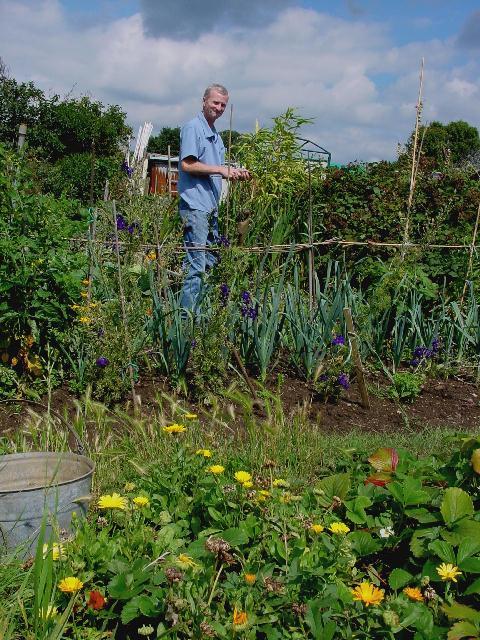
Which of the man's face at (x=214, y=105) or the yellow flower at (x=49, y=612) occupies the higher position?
the man's face at (x=214, y=105)

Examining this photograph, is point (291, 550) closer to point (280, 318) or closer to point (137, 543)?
point (137, 543)

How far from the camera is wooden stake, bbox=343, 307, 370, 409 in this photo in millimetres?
4660

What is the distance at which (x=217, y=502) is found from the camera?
2.38m

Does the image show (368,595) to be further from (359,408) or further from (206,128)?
(206,128)

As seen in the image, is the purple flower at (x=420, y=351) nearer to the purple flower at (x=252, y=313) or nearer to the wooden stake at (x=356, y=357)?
the wooden stake at (x=356, y=357)

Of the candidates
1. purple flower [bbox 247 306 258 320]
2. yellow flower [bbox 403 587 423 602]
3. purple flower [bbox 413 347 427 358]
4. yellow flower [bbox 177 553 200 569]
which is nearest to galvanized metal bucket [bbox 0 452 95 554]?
yellow flower [bbox 177 553 200 569]

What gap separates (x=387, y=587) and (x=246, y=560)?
464mm

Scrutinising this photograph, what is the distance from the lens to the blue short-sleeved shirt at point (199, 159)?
18.8 ft

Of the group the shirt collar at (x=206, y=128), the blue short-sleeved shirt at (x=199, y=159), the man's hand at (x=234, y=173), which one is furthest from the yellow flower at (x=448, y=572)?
the shirt collar at (x=206, y=128)

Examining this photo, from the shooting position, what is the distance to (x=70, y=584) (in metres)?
1.86

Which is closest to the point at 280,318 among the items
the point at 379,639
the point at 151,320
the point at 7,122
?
the point at 151,320

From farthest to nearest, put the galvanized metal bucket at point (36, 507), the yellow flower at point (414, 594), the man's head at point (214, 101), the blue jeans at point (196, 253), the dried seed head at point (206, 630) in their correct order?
1. the man's head at point (214, 101)
2. the blue jeans at point (196, 253)
3. the galvanized metal bucket at point (36, 507)
4. the yellow flower at point (414, 594)
5. the dried seed head at point (206, 630)

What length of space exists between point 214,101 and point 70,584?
4680 millimetres

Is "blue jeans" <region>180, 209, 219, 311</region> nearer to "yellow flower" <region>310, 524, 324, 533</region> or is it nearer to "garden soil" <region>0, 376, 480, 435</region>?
"garden soil" <region>0, 376, 480, 435</region>
